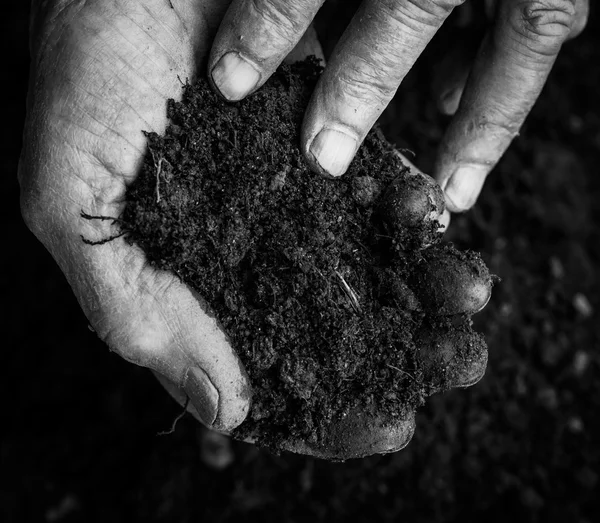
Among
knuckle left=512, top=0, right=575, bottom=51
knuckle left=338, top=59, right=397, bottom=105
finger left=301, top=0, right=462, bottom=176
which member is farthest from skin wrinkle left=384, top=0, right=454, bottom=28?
knuckle left=512, top=0, right=575, bottom=51

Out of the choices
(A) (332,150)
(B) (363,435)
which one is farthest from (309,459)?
(A) (332,150)

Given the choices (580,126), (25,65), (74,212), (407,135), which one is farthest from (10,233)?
(580,126)

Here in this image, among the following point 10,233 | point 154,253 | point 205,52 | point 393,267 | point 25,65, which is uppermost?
point 205,52

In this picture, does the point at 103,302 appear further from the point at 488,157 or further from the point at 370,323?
the point at 488,157

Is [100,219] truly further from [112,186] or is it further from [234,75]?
[234,75]

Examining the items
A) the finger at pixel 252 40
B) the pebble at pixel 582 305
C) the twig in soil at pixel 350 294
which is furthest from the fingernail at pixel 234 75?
the pebble at pixel 582 305

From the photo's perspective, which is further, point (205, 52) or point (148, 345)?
point (205, 52)
